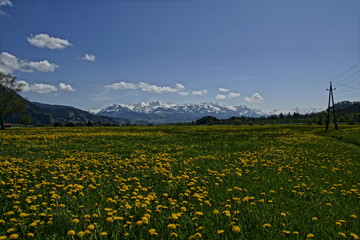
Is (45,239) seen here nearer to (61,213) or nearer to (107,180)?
(61,213)

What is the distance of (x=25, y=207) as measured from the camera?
15.8ft

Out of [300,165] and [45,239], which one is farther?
[300,165]

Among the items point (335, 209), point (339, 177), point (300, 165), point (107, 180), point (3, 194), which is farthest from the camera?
point (300, 165)

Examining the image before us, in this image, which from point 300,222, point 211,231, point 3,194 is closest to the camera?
point 211,231

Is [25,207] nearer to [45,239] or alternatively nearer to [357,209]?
[45,239]

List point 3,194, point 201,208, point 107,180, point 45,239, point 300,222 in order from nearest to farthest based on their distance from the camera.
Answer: point 45,239, point 300,222, point 201,208, point 3,194, point 107,180

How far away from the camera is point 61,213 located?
422cm

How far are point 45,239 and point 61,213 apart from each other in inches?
30.4

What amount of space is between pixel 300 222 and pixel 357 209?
1955mm

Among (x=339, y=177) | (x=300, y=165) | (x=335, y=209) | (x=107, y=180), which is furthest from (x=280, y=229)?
(x=300, y=165)

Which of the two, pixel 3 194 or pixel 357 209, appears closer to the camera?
pixel 357 209

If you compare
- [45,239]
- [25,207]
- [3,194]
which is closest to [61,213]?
[45,239]

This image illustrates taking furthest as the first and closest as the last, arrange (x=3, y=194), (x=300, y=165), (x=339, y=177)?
(x=300, y=165), (x=339, y=177), (x=3, y=194)

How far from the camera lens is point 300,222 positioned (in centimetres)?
411
